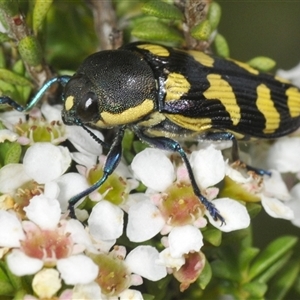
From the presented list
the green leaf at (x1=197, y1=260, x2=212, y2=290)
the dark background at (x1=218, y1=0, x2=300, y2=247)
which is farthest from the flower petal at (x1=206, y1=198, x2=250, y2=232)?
the dark background at (x1=218, y1=0, x2=300, y2=247)

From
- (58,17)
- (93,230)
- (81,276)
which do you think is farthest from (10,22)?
(81,276)

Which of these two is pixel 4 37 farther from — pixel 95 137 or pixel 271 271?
pixel 271 271

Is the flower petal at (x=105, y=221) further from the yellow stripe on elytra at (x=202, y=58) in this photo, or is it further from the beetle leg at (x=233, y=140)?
the yellow stripe on elytra at (x=202, y=58)

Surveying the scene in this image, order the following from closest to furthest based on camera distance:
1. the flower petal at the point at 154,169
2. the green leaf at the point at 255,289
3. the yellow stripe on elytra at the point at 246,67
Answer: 1. the flower petal at the point at 154,169
2. the green leaf at the point at 255,289
3. the yellow stripe on elytra at the point at 246,67

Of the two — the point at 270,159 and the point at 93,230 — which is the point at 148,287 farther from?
the point at 270,159

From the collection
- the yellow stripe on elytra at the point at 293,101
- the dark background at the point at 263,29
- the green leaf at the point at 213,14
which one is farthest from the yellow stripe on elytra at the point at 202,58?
the dark background at the point at 263,29
